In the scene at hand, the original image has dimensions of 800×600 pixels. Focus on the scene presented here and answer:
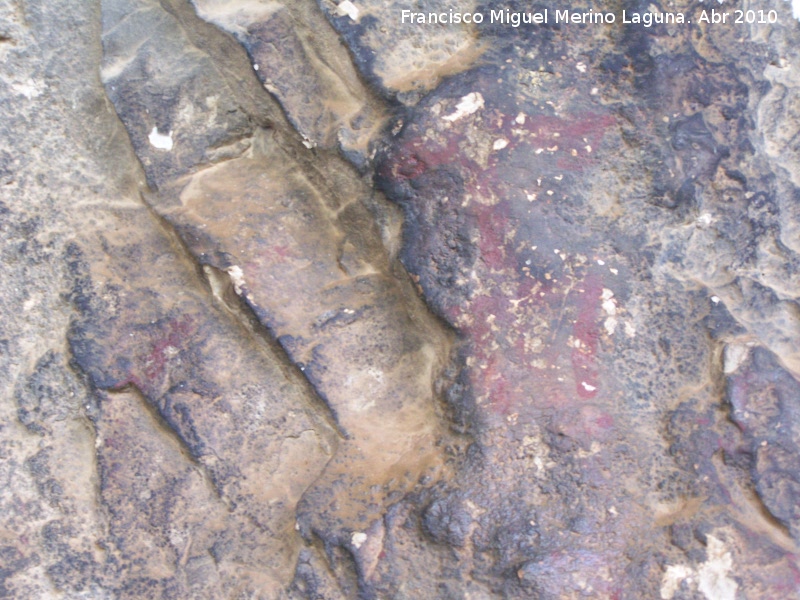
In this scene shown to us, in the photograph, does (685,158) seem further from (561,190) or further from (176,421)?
(176,421)

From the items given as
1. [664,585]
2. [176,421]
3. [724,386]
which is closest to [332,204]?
[176,421]

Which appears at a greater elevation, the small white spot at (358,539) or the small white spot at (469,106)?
the small white spot at (469,106)

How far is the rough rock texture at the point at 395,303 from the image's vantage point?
1151 millimetres

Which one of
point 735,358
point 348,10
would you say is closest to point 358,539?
point 735,358

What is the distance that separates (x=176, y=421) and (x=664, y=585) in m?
0.82

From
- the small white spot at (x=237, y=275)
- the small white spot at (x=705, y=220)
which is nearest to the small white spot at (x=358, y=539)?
the small white spot at (x=237, y=275)

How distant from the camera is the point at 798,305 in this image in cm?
117

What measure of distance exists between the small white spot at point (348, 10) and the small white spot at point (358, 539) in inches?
32.7

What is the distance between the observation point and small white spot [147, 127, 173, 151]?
1302mm

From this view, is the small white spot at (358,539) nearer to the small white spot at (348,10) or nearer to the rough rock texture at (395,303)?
the rough rock texture at (395,303)

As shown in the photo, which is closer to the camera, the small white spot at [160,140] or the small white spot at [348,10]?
the small white spot at [348,10]

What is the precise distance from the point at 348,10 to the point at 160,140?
398 millimetres

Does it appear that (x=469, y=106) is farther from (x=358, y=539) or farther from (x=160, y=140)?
(x=358, y=539)

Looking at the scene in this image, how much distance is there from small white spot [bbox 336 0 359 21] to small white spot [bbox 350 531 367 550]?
0.83 meters
